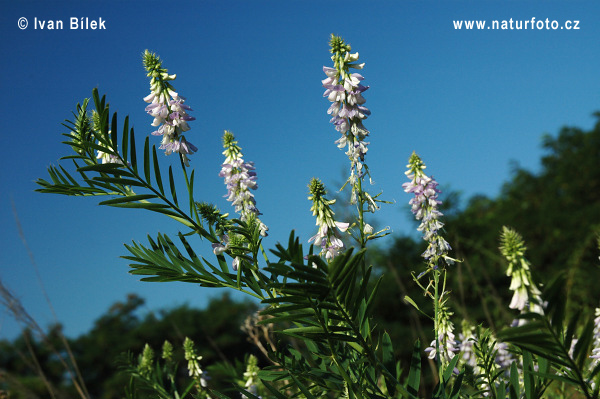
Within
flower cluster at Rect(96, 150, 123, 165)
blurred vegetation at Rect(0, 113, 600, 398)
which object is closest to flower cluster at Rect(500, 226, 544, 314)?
flower cluster at Rect(96, 150, 123, 165)

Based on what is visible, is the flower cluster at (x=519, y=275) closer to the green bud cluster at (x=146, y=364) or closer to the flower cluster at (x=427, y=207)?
the flower cluster at (x=427, y=207)

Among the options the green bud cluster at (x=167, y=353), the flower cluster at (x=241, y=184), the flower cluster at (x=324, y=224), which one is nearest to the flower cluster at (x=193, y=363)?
the green bud cluster at (x=167, y=353)

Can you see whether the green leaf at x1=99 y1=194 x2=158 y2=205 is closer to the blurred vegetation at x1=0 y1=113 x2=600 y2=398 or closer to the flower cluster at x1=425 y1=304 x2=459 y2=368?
the flower cluster at x1=425 y1=304 x2=459 y2=368

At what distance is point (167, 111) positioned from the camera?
6.25ft

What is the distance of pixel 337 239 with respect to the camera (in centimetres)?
185

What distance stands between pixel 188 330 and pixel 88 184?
999cm

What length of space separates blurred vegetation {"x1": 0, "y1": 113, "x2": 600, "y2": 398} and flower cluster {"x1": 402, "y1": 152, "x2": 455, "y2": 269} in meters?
8.40

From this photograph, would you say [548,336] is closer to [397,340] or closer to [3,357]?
[397,340]

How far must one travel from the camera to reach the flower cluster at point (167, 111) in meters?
1.89

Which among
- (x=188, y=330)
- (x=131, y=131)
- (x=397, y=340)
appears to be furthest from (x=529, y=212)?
(x=131, y=131)

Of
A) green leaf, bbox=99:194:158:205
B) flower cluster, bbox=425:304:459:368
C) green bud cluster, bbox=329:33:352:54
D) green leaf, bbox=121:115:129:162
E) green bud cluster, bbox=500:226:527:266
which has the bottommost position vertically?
flower cluster, bbox=425:304:459:368

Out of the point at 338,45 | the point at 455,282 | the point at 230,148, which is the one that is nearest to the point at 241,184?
the point at 230,148

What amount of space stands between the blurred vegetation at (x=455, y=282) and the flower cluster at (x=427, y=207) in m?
8.40

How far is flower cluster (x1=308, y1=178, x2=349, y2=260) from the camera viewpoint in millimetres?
1824
